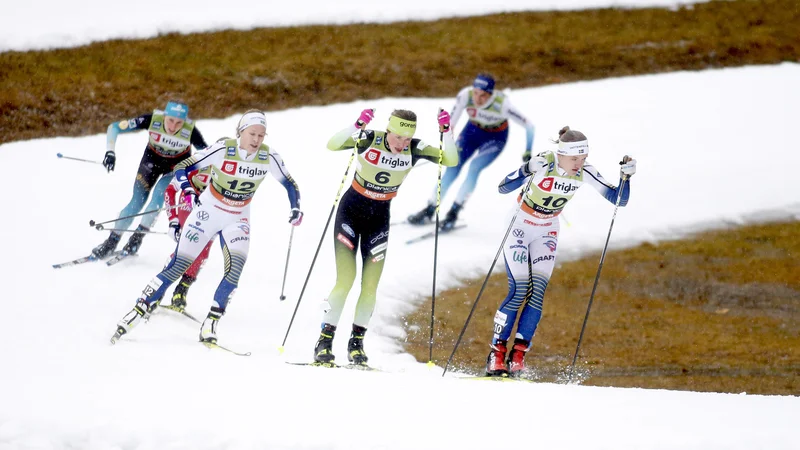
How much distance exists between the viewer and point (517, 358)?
944 cm

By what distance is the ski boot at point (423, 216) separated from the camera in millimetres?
15172

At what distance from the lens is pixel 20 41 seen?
1950cm

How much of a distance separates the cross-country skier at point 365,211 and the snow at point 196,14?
507 inches

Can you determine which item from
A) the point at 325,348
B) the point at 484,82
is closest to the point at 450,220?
the point at 484,82

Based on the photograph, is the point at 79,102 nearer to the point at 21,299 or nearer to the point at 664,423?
the point at 21,299

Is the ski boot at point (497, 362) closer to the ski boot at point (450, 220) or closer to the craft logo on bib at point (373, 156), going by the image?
the craft logo on bib at point (373, 156)

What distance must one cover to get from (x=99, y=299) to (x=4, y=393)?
3448mm

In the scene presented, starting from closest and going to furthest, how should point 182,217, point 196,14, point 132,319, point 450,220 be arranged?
point 132,319, point 182,217, point 450,220, point 196,14

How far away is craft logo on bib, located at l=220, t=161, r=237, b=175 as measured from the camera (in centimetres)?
984

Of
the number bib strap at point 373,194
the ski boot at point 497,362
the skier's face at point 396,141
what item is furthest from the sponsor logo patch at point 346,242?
the ski boot at point 497,362

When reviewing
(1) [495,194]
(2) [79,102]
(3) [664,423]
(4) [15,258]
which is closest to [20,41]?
(2) [79,102]

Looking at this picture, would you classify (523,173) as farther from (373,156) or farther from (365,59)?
(365,59)

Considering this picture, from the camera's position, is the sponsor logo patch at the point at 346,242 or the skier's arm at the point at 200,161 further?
the skier's arm at the point at 200,161

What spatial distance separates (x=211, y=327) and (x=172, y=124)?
3.51 metres
